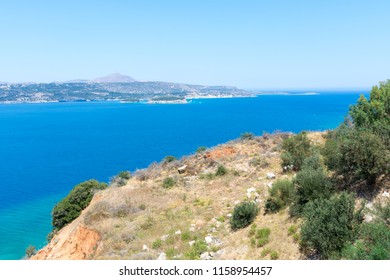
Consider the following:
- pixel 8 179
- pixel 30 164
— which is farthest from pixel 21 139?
pixel 8 179

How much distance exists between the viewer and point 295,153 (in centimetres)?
2014

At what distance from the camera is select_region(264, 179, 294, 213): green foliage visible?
1380cm

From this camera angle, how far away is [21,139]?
98.9m

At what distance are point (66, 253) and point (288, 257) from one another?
12.1m

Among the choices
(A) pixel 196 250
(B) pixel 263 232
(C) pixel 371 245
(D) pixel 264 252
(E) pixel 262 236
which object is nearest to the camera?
(C) pixel 371 245

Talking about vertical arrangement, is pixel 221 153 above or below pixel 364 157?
below

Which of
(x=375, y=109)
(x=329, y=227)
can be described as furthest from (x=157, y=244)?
(x=375, y=109)

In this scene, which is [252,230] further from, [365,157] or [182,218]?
[365,157]

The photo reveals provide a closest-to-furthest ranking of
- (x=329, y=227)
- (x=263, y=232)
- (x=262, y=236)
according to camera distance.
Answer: (x=329, y=227) → (x=262, y=236) → (x=263, y=232)

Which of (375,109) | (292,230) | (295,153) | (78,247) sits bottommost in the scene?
(78,247)

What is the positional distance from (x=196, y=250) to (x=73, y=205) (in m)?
19.4
